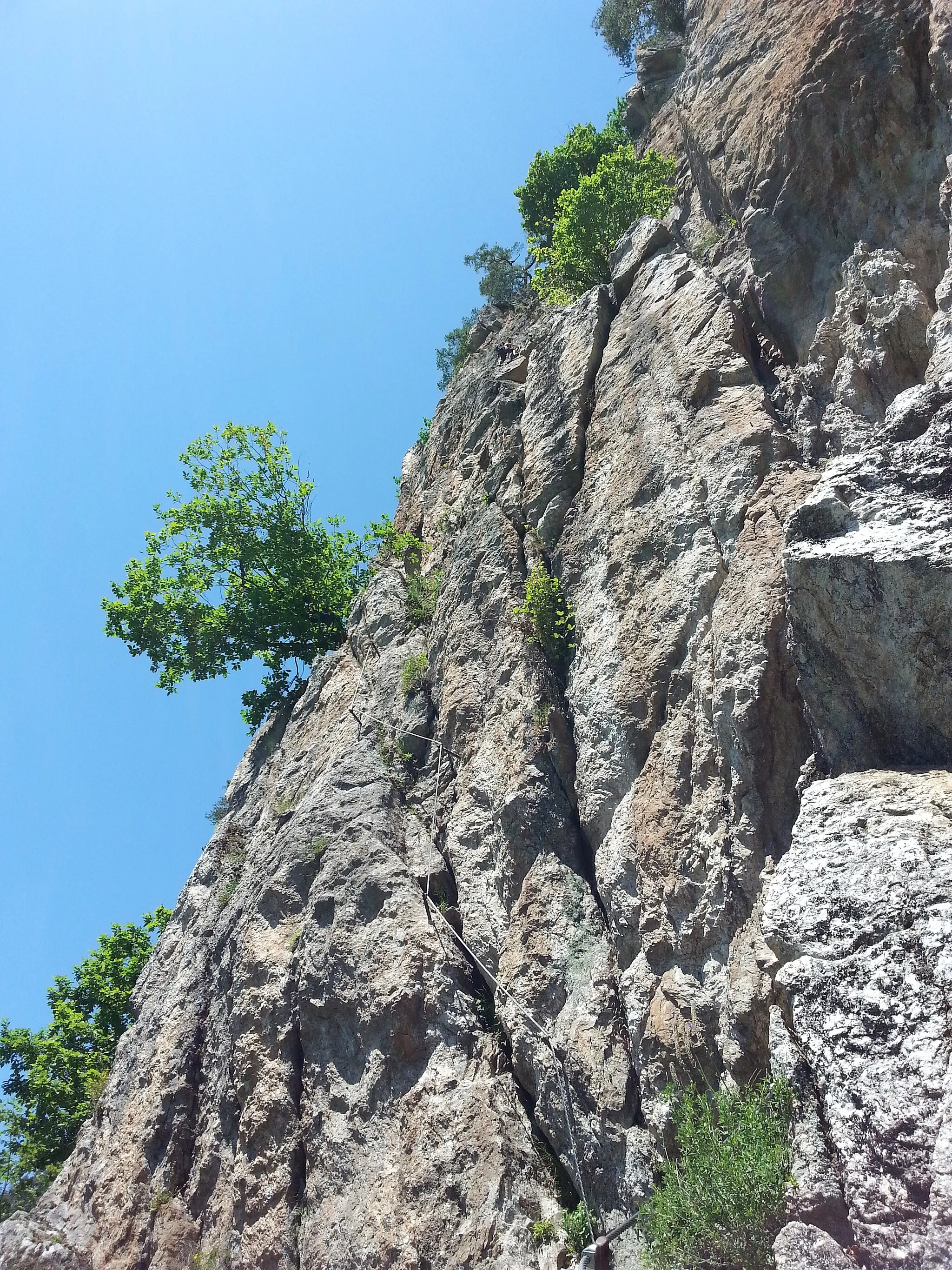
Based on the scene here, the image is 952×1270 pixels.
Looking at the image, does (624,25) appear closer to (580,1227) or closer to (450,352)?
(450,352)

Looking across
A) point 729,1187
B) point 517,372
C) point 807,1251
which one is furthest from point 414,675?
point 807,1251

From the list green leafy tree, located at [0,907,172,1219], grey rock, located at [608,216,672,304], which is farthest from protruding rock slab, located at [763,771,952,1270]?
green leafy tree, located at [0,907,172,1219]

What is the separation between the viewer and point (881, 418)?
871 centimetres

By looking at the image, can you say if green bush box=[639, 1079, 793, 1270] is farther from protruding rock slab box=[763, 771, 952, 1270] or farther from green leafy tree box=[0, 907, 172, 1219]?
green leafy tree box=[0, 907, 172, 1219]

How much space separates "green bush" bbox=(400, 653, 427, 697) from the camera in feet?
46.8

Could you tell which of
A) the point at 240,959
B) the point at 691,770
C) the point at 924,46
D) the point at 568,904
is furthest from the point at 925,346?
the point at 240,959

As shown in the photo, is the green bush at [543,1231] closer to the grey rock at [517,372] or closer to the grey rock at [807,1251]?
the grey rock at [807,1251]

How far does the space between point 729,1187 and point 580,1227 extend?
2720 mm

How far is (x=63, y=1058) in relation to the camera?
24703 mm

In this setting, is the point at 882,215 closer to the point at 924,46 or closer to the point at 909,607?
the point at 924,46

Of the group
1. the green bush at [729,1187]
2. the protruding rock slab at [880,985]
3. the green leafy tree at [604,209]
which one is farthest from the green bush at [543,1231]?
the green leafy tree at [604,209]

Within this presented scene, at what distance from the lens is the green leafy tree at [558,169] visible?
29.7 meters

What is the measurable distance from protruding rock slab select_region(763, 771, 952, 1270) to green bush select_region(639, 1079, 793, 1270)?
724 millimetres

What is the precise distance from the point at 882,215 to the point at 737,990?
25.4 feet
